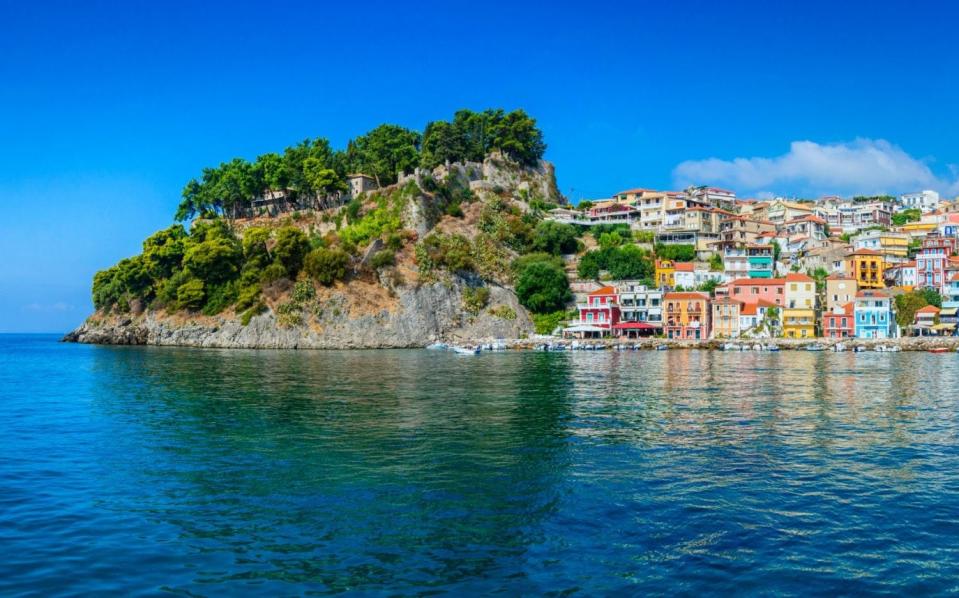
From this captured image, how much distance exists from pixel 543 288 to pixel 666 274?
48.8 feet

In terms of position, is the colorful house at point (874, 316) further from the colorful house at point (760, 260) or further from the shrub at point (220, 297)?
the shrub at point (220, 297)

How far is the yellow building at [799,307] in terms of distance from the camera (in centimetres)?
6844

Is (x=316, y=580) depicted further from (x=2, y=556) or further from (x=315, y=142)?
(x=315, y=142)

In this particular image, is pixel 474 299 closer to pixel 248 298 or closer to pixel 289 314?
pixel 289 314

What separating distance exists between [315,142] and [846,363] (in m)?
69.8

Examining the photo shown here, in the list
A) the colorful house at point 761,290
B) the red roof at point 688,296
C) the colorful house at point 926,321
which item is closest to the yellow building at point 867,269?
the colorful house at point 926,321

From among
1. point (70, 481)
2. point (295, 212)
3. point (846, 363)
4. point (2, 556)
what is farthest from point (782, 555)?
point (295, 212)

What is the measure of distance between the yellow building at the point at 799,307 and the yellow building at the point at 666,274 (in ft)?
39.3

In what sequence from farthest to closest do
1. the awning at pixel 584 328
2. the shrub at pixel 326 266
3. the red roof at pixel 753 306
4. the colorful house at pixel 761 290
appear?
the shrub at pixel 326 266, the colorful house at pixel 761 290, the awning at pixel 584 328, the red roof at pixel 753 306

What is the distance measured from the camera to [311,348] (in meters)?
68.6

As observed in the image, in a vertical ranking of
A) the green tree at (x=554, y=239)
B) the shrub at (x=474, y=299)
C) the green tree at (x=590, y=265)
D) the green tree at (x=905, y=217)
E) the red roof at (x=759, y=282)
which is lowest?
the shrub at (x=474, y=299)

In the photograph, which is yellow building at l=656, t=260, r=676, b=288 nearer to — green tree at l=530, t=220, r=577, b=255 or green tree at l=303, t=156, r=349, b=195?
green tree at l=530, t=220, r=577, b=255

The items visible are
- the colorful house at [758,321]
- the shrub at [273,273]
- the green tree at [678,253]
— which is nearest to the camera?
the colorful house at [758,321]

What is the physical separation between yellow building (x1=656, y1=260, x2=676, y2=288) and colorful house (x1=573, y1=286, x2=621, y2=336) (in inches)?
273
